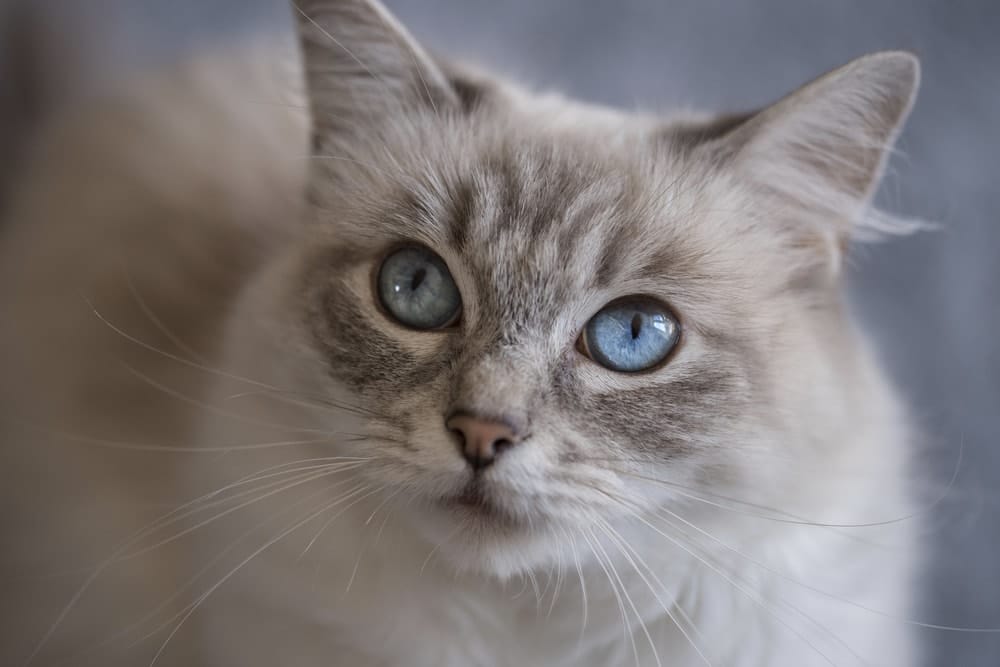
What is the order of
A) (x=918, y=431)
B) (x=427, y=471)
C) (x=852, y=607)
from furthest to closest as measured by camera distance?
(x=918, y=431)
(x=852, y=607)
(x=427, y=471)

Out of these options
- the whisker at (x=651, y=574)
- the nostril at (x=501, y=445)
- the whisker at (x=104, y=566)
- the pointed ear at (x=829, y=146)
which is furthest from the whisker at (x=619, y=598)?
the whisker at (x=104, y=566)

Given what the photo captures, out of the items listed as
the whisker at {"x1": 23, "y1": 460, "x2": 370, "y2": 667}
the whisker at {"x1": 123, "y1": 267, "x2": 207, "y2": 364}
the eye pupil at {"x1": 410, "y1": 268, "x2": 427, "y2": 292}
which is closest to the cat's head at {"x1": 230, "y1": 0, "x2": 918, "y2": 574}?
the eye pupil at {"x1": 410, "y1": 268, "x2": 427, "y2": 292}

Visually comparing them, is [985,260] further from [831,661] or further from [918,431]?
[831,661]

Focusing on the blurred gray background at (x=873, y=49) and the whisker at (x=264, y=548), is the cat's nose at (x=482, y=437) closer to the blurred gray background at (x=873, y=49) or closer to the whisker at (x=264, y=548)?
the whisker at (x=264, y=548)

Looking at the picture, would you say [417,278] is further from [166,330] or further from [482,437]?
[166,330]

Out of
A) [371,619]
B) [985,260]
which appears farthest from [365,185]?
[985,260]

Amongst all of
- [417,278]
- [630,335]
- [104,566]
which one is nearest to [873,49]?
[630,335]

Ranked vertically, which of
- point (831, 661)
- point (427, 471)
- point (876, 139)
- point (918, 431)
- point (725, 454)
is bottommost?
point (831, 661)
